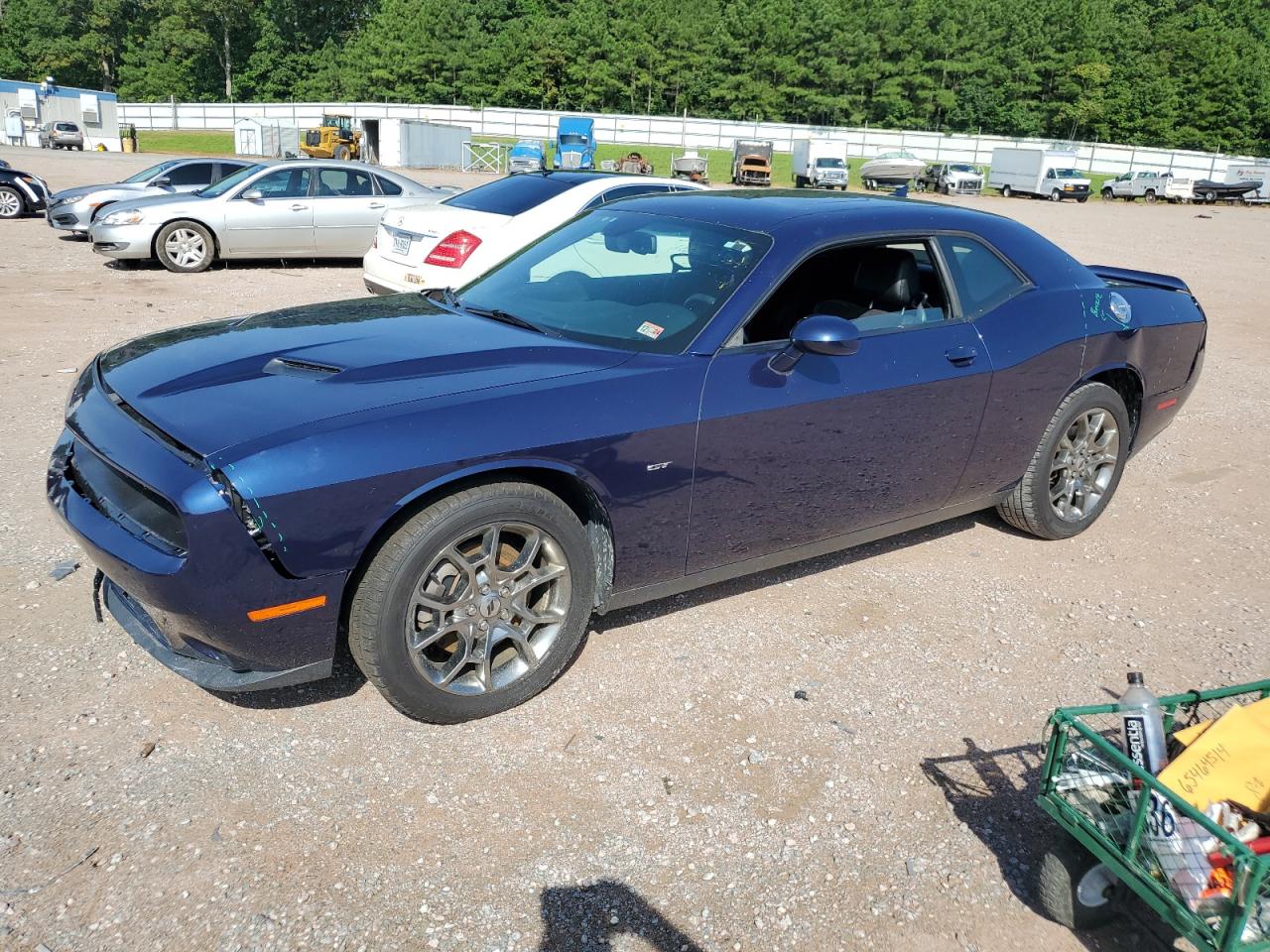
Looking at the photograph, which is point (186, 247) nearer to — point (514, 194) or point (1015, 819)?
point (514, 194)

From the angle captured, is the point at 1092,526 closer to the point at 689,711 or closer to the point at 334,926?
the point at 689,711

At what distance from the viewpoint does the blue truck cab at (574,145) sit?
49.2 m

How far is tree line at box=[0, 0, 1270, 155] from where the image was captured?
7662 centimetres

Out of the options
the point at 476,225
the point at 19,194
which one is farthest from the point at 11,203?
the point at 476,225

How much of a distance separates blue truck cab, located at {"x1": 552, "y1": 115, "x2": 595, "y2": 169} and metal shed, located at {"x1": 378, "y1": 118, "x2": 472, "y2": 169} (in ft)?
15.4

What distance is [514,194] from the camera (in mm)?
9680

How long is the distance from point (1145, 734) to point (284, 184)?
12.6 meters

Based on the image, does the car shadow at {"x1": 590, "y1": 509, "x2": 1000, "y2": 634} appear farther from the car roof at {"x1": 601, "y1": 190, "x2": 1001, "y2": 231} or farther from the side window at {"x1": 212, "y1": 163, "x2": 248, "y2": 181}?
the side window at {"x1": 212, "y1": 163, "x2": 248, "y2": 181}

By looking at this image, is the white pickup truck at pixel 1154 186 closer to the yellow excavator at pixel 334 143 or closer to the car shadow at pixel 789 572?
the yellow excavator at pixel 334 143

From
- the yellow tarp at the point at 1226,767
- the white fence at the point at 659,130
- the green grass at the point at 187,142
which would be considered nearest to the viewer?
the yellow tarp at the point at 1226,767

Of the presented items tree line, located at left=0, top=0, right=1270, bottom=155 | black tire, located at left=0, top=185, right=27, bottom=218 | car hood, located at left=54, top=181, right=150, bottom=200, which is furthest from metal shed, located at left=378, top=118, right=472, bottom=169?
car hood, located at left=54, top=181, right=150, bottom=200

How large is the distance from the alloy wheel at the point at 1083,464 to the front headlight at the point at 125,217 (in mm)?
11165

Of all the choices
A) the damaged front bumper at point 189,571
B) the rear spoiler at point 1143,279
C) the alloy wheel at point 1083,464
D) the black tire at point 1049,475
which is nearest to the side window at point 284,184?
the rear spoiler at point 1143,279

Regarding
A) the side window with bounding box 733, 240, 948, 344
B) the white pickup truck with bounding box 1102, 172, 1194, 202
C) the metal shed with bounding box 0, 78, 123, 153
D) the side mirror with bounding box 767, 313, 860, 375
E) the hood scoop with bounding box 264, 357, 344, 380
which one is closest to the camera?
the hood scoop with bounding box 264, 357, 344, 380
